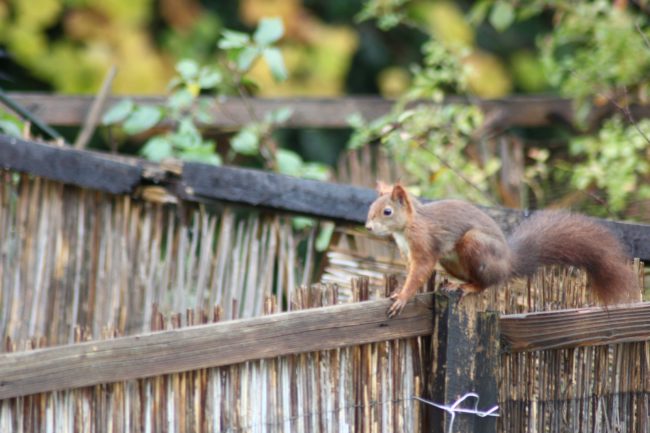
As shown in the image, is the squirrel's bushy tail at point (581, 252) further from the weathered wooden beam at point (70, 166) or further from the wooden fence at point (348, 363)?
the weathered wooden beam at point (70, 166)

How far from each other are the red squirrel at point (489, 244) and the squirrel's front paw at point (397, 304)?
13 cm

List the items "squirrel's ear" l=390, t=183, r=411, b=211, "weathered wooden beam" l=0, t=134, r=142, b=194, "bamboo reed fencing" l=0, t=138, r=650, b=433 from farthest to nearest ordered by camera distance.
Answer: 1. "weathered wooden beam" l=0, t=134, r=142, b=194
2. "squirrel's ear" l=390, t=183, r=411, b=211
3. "bamboo reed fencing" l=0, t=138, r=650, b=433

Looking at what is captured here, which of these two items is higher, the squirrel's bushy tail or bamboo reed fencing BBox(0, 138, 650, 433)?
the squirrel's bushy tail

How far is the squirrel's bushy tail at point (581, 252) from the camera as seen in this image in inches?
109

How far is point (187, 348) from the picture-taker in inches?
99.6

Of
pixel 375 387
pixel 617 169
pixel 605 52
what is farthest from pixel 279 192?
pixel 605 52

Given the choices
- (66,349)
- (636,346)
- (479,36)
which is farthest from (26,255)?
(479,36)

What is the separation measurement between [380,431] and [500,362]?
36cm

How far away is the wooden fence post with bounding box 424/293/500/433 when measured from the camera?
2.63 metres

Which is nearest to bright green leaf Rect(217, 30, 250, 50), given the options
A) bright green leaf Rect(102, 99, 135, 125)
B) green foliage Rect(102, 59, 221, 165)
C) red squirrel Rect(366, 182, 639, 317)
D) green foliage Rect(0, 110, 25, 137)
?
green foliage Rect(102, 59, 221, 165)

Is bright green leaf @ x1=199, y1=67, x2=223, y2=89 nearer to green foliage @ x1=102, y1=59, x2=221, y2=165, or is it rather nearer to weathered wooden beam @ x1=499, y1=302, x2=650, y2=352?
green foliage @ x1=102, y1=59, x2=221, y2=165

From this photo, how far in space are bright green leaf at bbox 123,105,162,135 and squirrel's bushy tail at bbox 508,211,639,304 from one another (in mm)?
2195

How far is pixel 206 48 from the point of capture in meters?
7.98

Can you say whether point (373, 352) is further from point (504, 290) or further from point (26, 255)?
point (26, 255)
